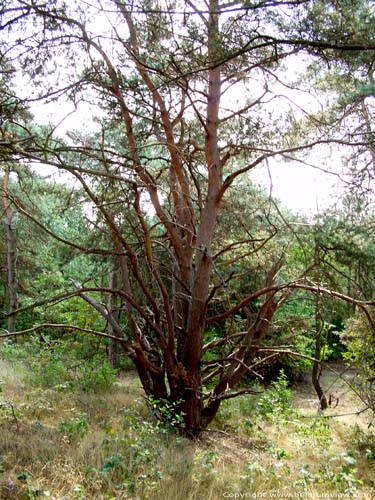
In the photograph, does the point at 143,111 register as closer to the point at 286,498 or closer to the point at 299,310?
the point at 286,498

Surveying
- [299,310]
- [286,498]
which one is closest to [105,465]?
[286,498]

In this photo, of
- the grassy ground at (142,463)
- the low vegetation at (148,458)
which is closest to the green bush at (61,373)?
the low vegetation at (148,458)

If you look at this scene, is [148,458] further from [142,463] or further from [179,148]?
[179,148]

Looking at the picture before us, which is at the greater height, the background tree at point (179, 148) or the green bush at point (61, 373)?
the background tree at point (179, 148)

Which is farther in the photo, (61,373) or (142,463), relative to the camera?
(61,373)

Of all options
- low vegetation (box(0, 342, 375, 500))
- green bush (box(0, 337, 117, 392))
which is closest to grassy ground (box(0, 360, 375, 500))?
low vegetation (box(0, 342, 375, 500))

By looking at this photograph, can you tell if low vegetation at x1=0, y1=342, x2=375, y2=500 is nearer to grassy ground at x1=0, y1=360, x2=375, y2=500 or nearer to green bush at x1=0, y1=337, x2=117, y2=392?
grassy ground at x1=0, y1=360, x2=375, y2=500

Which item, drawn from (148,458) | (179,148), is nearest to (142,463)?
(148,458)

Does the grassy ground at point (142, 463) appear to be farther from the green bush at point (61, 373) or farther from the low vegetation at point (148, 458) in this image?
the green bush at point (61, 373)

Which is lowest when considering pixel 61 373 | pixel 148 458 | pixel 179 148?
pixel 61 373

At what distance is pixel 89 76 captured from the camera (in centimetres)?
590

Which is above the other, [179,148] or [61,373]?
[179,148]

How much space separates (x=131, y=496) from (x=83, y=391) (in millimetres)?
5000

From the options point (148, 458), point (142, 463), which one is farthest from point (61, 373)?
point (148, 458)
